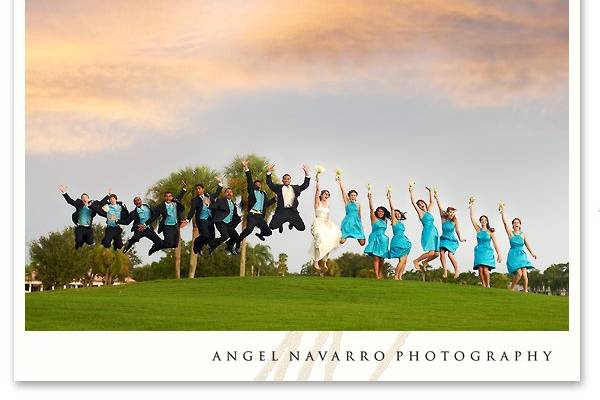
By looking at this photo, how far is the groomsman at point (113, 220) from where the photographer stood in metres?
18.8

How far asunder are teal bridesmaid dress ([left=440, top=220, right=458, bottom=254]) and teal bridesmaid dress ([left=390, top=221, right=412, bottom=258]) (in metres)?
0.59

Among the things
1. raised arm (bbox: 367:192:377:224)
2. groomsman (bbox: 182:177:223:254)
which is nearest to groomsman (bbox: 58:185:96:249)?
groomsman (bbox: 182:177:223:254)

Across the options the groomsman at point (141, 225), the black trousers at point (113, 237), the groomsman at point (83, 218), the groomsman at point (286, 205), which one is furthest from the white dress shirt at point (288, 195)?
the groomsman at point (83, 218)

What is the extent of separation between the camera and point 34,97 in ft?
57.4

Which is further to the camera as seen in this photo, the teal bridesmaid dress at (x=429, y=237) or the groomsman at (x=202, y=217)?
the groomsman at (x=202, y=217)

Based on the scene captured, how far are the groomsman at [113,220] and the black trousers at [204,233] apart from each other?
4.30 feet

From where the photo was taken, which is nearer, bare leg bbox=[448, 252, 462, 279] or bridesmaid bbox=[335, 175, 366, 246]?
bridesmaid bbox=[335, 175, 366, 246]

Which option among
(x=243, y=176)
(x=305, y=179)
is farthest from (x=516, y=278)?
(x=243, y=176)

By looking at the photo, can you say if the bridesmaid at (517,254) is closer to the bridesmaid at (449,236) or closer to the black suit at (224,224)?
the bridesmaid at (449,236)

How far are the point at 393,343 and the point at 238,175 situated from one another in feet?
15.0

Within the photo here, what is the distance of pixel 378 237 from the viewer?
63.0 ft

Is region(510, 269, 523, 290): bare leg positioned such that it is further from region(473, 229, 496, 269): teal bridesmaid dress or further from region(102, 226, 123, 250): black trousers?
region(102, 226, 123, 250): black trousers

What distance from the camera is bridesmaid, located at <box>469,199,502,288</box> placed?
18781mm
